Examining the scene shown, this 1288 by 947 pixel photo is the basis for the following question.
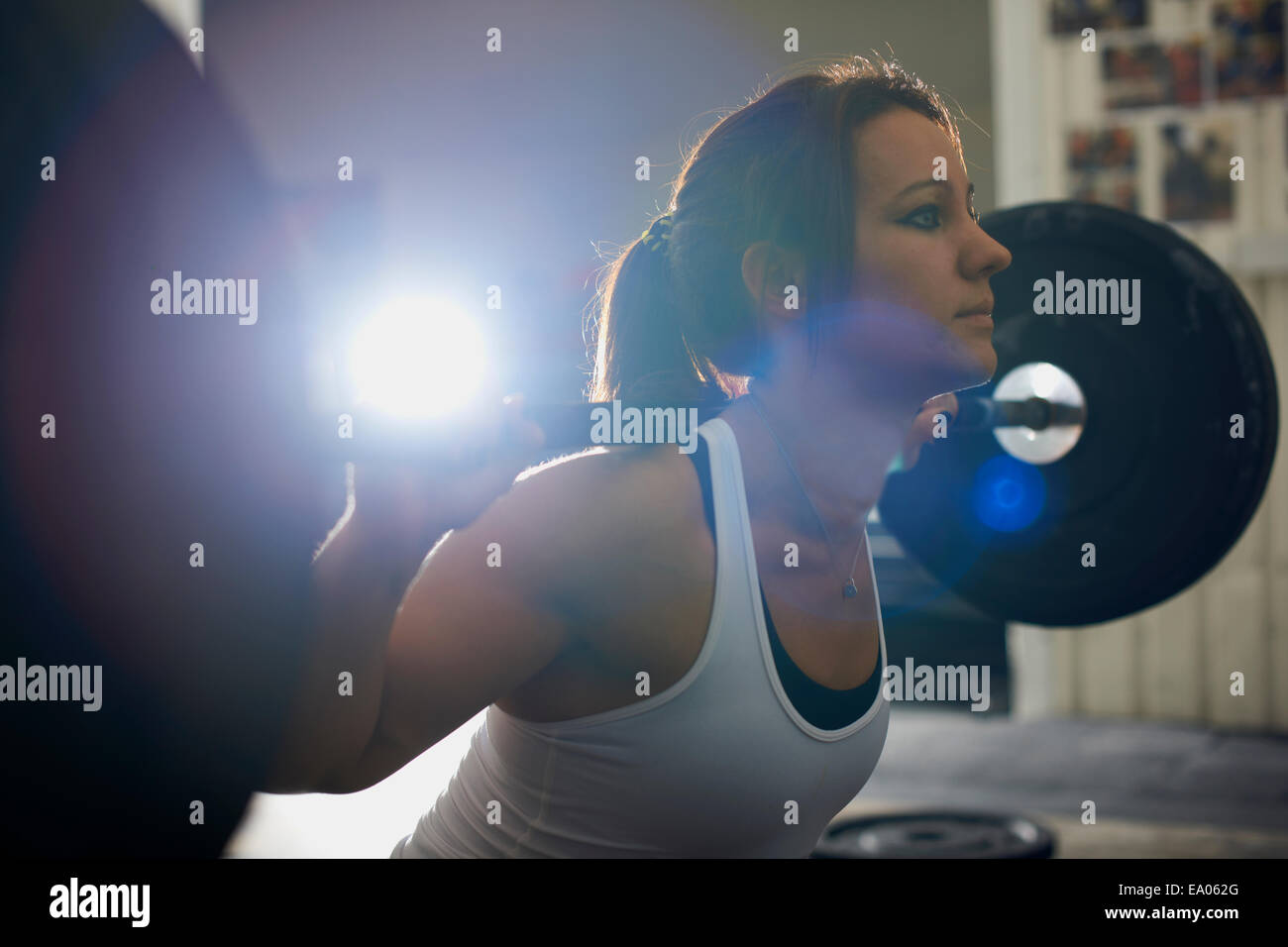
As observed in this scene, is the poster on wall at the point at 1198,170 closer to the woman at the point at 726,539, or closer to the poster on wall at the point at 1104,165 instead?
the poster on wall at the point at 1104,165

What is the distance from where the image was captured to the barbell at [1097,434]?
1.27 metres

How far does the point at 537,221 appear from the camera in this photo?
16.0ft

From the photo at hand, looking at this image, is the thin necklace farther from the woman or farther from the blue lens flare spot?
the blue lens flare spot

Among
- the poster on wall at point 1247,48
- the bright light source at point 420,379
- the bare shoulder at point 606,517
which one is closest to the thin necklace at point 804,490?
the bare shoulder at point 606,517

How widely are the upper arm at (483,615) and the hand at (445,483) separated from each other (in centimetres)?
15

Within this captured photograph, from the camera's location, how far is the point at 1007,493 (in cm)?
141

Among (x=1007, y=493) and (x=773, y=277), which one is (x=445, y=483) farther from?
(x=1007, y=493)

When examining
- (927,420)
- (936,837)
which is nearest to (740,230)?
(927,420)

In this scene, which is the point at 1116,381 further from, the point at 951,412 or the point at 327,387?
the point at 327,387

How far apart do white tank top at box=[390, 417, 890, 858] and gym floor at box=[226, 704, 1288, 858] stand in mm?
1652

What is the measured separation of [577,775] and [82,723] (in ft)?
1.25

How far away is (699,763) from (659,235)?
0.48 m

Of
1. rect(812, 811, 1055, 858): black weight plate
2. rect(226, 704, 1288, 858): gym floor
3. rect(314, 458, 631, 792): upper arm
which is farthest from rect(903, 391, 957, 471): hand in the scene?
rect(226, 704, 1288, 858): gym floor

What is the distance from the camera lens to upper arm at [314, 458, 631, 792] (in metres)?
0.71
